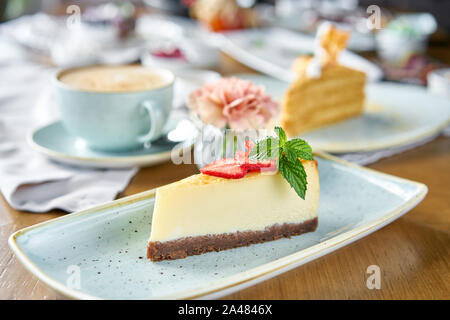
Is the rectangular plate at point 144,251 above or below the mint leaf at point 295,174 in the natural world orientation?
below

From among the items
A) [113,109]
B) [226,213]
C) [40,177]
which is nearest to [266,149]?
[226,213]

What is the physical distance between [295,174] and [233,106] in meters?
0.25

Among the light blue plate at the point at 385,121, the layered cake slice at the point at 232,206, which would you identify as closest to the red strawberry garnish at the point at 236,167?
the layered cake slice at the point at 232,206

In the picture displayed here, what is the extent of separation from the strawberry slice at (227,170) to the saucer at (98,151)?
1.04 ft

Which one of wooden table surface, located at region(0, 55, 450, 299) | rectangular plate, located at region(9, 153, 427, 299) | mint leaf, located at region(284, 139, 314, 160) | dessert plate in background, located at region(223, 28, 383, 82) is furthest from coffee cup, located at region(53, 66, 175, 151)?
dessert plate in background, located at region(223, 28, 383, 82)

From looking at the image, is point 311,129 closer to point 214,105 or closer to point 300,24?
point 214,105

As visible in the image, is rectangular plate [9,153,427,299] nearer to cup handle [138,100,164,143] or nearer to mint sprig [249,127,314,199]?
mint sprig [249,127,314,199]

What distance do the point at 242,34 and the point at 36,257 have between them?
207 centimetres

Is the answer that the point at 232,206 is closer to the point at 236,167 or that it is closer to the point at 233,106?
the point at 236,167

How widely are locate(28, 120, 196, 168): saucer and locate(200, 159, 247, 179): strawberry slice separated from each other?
0.32 meters

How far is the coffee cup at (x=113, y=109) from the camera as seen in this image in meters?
1.20

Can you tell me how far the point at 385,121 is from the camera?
165 cm

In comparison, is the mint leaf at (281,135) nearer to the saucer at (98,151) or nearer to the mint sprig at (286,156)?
the mint sprig at (286,156)

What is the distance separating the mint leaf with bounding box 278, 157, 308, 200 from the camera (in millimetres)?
962
